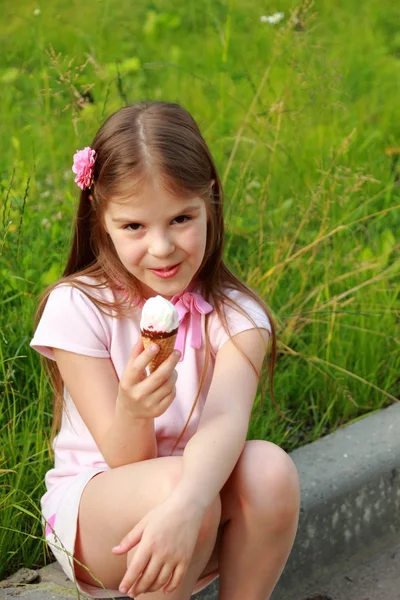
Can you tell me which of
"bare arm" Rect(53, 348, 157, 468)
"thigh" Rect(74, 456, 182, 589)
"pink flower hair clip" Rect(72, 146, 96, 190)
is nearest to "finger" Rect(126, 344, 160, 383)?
"bare arm" Rect(53, 348, 157, 468)

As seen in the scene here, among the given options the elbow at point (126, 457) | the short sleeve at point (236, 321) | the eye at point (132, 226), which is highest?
the eye at point (132, 226)

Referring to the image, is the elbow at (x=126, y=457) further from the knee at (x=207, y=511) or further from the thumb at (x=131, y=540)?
the thumb at (x=131, y=540)

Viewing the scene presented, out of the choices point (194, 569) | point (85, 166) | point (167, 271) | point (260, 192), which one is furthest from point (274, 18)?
point (194, 569)

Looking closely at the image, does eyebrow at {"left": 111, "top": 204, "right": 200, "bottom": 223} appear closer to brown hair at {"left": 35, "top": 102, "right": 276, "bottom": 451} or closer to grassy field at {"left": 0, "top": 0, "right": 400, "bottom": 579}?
brown hair at {"left": 35, "top": 102, "right": 276, "bottom": 451}

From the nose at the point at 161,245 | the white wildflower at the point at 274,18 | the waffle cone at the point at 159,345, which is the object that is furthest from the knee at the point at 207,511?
the white wildflower at the point at 274,18

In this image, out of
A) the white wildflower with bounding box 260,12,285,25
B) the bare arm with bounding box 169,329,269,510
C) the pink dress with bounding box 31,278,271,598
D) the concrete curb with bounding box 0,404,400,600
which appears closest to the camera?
the bare arm with bounding box 169,329,269,510

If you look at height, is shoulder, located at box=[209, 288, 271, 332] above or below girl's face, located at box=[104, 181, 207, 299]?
below

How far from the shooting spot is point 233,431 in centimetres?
203

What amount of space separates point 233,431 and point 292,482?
170 mm

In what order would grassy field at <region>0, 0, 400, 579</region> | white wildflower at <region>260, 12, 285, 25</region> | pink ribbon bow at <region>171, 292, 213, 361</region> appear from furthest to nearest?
white wildflower at <region>260, 12, 285, 25</region>
grassy field at <region>0, 0, 400, 579</region>
pink ribbon bow at <region>171, 292, 213, 361</region>

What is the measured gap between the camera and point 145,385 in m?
1.87

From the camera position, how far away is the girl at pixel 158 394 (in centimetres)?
194

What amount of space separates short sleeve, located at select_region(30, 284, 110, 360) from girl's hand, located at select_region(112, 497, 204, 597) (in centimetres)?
43

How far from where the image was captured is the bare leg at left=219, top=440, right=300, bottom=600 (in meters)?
2.05
